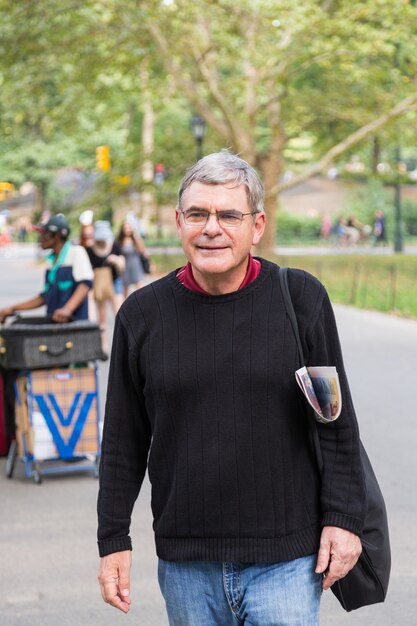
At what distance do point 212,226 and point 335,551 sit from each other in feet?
2.68

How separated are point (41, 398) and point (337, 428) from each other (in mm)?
5009

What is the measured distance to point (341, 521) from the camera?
2.94 meters

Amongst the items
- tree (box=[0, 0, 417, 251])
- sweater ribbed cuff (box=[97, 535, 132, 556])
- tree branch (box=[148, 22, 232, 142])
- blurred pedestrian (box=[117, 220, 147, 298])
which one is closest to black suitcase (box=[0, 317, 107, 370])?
sweater ribbed cuff (box=[97, 535, 132, 556])

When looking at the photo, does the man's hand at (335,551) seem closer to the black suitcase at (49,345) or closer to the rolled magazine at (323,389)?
the rolled magazine at (323,389)

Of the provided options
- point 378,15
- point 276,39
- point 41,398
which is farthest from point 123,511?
point 276,39

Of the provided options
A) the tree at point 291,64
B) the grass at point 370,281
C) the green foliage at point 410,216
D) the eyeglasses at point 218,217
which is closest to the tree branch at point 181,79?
the tree at point 291,64

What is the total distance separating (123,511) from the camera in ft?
10.1

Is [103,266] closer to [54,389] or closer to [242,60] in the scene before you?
[54,389]

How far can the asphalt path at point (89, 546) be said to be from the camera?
5.26 m

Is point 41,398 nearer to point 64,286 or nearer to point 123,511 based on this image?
point 64,286

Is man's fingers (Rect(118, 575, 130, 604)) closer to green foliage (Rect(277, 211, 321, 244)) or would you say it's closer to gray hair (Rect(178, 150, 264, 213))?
gray hair (Rect(178, 150, 264, 213))

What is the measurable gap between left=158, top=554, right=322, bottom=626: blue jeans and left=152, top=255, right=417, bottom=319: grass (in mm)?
16843

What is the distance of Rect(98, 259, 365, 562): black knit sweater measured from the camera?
2904 mm

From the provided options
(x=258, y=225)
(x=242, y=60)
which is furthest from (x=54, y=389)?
(x=242, y=60)
